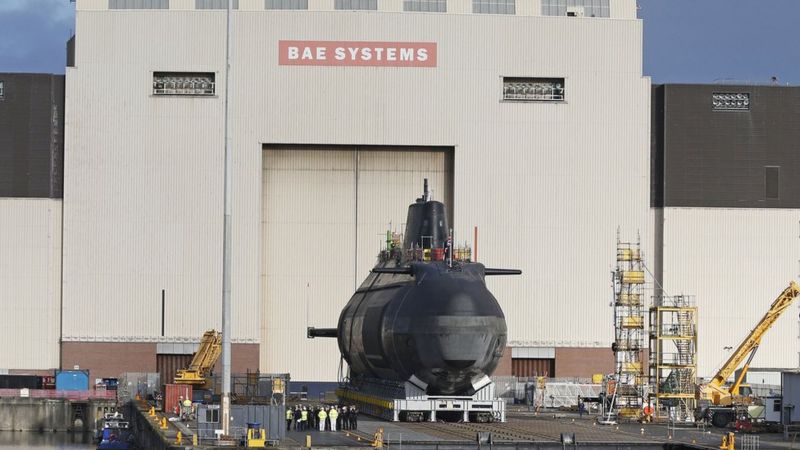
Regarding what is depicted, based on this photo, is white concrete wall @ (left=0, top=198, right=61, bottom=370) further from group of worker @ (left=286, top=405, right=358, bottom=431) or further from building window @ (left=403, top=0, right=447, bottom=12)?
group of worker @ (left=286, top=405, right=358, bottom=431)

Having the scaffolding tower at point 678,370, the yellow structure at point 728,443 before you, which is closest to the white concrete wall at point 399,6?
the scaffolding tower at point 678,370

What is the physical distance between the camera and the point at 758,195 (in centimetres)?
9362

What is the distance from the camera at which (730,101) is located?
93938mm

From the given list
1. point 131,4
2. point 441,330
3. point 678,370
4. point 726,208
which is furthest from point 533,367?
point 441,330

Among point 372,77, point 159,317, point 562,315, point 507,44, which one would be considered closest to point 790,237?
point 562,315

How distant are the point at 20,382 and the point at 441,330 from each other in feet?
140

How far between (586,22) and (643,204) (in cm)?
1213

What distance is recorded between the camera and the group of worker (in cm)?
5753

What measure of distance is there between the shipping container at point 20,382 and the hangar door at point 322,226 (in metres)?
14.5

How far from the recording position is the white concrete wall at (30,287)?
91.0 m

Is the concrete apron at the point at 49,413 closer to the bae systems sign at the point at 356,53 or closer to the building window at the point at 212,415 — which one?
the bae systems sign at the point at 356,53

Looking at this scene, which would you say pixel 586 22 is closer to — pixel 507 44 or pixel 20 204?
pixel 507 44

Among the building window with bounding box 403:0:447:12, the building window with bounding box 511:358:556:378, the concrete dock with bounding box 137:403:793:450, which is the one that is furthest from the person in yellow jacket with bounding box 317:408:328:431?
the building window with bounding box 403:0:447:12

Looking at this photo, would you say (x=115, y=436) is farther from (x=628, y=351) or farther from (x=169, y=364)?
(x=628, y=351)
